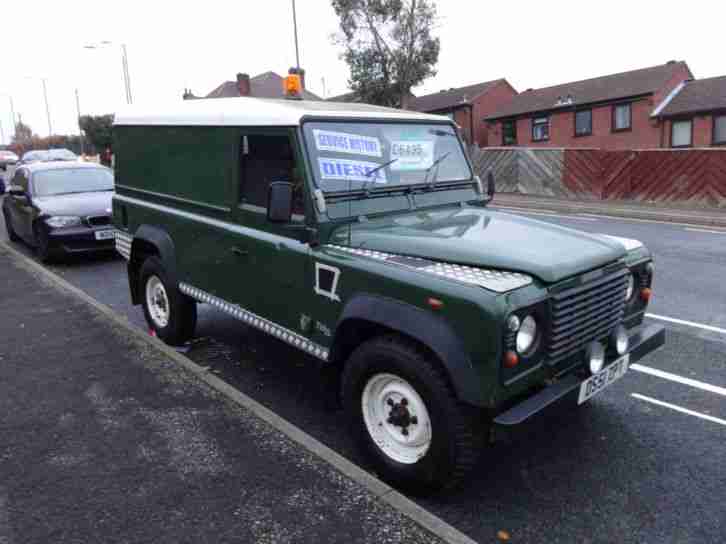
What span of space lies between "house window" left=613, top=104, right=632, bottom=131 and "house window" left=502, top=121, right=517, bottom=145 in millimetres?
7147

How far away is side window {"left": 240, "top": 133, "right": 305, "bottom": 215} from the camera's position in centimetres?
417

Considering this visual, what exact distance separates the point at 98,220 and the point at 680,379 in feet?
29.1

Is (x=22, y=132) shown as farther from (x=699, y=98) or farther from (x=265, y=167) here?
(x=265, y=167)

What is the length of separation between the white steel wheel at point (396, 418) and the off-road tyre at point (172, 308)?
106 inches

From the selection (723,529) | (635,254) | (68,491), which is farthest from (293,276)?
(723,529)

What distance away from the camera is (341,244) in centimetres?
393

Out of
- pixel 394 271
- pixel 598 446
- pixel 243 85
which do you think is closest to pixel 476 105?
pixel 243 85

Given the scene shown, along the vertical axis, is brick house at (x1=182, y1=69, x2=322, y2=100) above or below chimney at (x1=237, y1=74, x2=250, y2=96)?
above

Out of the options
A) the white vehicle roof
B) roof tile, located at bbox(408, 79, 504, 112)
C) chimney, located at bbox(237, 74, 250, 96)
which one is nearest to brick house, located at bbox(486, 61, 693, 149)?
roof tile, located at bbox(408, 79, 504, 112)

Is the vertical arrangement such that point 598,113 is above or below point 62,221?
above

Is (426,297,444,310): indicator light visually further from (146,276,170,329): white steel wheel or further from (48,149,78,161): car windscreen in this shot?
(48,149,78,161): car windscreen

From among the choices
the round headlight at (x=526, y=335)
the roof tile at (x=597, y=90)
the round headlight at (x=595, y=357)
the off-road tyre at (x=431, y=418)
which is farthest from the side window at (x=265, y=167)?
the roof tile at (x=597, y=90)

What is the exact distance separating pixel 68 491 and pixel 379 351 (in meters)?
1.95

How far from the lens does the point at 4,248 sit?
39.3 ft
